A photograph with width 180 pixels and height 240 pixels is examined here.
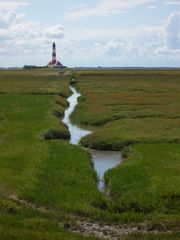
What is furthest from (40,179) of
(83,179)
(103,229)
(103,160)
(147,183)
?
(103,160)

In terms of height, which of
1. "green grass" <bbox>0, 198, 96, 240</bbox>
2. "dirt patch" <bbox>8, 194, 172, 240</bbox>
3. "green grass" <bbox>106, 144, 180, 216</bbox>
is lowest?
"dirt patch" <bbox>8, 194, 172, 240</bbox>

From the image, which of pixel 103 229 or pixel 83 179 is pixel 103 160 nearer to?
pixel 83 179

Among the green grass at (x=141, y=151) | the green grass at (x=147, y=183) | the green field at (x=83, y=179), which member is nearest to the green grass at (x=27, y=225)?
the green field at (x=83, y=179)

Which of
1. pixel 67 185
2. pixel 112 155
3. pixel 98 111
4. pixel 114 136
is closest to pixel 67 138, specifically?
pixel 114 136

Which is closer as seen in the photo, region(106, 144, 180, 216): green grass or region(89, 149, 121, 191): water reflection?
region(106, 144, 180, 216): green grass

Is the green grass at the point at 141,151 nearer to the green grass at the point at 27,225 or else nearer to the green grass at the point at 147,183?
the green grass at the point at 147,183

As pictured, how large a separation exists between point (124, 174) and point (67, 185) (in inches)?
111

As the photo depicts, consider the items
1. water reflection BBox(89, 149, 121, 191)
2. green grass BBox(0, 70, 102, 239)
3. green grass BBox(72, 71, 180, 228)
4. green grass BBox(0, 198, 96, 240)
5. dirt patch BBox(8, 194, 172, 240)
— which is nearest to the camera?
green grass BBox(0, 198, 96, 240)

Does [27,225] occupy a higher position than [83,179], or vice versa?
[83,179]

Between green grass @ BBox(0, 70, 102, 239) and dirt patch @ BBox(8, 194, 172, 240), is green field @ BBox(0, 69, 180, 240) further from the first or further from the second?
dirt patch @ BBox(8, 194, 172, 240)

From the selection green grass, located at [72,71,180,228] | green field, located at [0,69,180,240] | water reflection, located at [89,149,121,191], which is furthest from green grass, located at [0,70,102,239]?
green grass, located at [72,71,180,228]

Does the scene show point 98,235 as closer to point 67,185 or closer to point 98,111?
point 67,185

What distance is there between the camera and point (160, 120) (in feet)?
121

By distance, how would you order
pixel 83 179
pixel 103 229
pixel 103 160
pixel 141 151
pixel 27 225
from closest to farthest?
pixel 27 225 → pixel 103 229 → pixel 83 179 → pixel 141 151 → pixel 103 160
